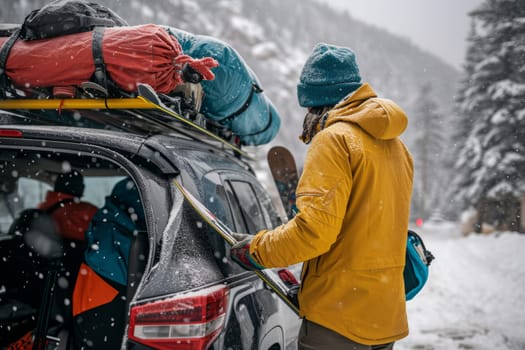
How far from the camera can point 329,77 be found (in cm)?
219

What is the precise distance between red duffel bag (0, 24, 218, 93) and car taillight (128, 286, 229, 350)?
123 centimetres

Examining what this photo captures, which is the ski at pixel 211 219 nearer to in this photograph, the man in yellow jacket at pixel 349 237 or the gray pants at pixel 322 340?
the man in yellow jacket at pixel 349 237

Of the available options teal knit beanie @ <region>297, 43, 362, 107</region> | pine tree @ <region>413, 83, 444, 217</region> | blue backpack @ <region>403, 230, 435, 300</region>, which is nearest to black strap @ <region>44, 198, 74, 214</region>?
teal knit beanie @ <region>297, 43, 362, 107</region>

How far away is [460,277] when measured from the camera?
10328mm

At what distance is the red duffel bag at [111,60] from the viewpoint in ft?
7.10

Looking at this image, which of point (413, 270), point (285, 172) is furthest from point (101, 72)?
point (413, 270)

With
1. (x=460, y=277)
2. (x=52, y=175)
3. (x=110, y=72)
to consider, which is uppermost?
(x=110, y=72)

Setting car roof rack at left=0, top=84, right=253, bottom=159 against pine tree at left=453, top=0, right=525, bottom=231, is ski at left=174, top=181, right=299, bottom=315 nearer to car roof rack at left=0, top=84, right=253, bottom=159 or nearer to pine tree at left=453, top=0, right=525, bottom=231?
car roof rack at left=0, top=84, right=253, bottom=159

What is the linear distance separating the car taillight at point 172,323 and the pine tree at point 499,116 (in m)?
18.8

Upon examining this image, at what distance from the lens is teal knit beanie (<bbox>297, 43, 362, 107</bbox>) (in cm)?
220

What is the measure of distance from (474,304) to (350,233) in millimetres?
6940

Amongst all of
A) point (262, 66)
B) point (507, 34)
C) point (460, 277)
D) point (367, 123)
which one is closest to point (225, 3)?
point (262, 66)

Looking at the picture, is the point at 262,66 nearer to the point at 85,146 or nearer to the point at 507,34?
the point at 507,34

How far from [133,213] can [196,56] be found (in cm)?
120
